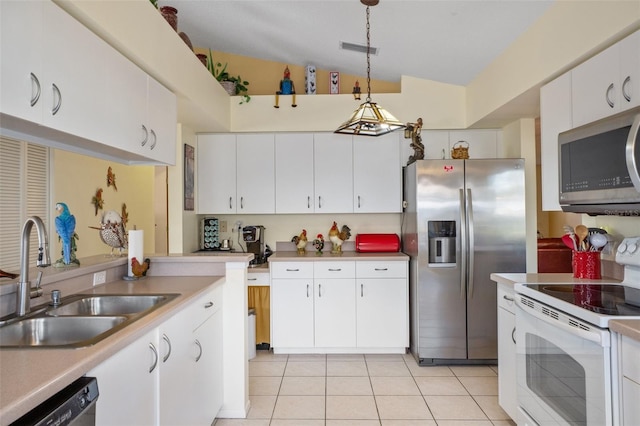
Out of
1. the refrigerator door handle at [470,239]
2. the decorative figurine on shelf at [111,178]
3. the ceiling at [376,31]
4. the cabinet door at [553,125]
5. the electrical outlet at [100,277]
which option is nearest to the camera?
the electrical outlet at [100,277]

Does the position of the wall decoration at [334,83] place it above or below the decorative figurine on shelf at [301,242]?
above

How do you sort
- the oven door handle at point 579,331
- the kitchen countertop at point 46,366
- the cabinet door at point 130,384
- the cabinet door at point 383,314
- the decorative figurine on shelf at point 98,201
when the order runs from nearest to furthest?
1. the kitchen countertop at point 46,366
2. the cabinet door at point 130,384
3. the oven door handle at point 579,331
4. the cabinet door at point 383,314
5. the decorative figurine on shelf at point 98,201

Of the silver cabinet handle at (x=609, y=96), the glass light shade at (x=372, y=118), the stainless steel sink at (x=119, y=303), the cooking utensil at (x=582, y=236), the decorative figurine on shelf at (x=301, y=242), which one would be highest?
the glass light shade at (x=372, y=118)

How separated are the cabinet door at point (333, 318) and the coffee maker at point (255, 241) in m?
0.71

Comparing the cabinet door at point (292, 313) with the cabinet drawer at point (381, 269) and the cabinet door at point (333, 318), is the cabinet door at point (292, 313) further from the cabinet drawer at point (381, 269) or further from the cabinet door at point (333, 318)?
the cabinet drawer at point (381, 269)

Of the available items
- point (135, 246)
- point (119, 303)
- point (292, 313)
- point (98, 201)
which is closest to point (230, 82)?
point (98, 201)

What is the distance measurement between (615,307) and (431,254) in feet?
6.15

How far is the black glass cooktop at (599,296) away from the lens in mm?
1611

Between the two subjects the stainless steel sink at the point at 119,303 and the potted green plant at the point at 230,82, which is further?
the potted green plant at the point at 230,82

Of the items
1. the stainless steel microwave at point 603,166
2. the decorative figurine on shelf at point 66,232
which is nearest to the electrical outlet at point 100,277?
the decorative figurine on shelf at point 66,232

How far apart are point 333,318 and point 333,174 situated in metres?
1.43

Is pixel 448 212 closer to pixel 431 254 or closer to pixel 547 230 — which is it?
pixel 431 254

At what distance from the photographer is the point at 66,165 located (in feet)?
13.4

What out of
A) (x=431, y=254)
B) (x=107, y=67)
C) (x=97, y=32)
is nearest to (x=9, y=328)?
(x=107, y=67)
